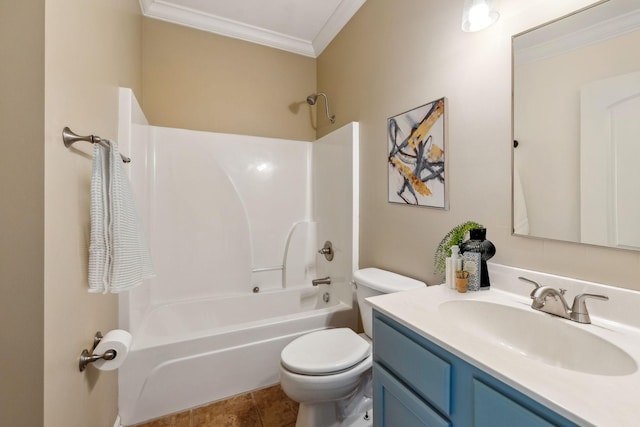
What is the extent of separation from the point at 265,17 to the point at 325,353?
2518mm

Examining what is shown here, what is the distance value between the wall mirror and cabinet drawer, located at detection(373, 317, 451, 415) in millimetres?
617

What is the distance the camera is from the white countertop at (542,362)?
1.65 ft

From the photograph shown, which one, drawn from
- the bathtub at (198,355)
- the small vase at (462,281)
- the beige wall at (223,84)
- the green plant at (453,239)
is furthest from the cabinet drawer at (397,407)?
the beige wall at (223,84)

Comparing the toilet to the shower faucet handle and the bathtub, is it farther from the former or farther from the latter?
the shower faucet handle

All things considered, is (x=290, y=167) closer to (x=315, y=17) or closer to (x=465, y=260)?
(x=315, y=17)

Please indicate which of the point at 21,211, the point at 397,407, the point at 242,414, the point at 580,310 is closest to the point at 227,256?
the point at 242,414

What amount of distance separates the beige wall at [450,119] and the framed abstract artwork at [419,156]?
5 centimetres

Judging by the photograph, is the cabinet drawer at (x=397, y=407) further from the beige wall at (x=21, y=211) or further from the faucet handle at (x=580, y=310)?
the beige wall at (x=21, y=211)

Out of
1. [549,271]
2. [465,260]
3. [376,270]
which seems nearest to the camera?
[549,271]

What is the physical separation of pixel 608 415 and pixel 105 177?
1468mm

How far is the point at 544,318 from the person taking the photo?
86cm

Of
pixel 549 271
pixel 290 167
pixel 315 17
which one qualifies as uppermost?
pixel 315 17

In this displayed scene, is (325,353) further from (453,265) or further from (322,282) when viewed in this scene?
(322,282)

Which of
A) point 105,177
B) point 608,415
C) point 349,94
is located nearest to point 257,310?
point 105,177
